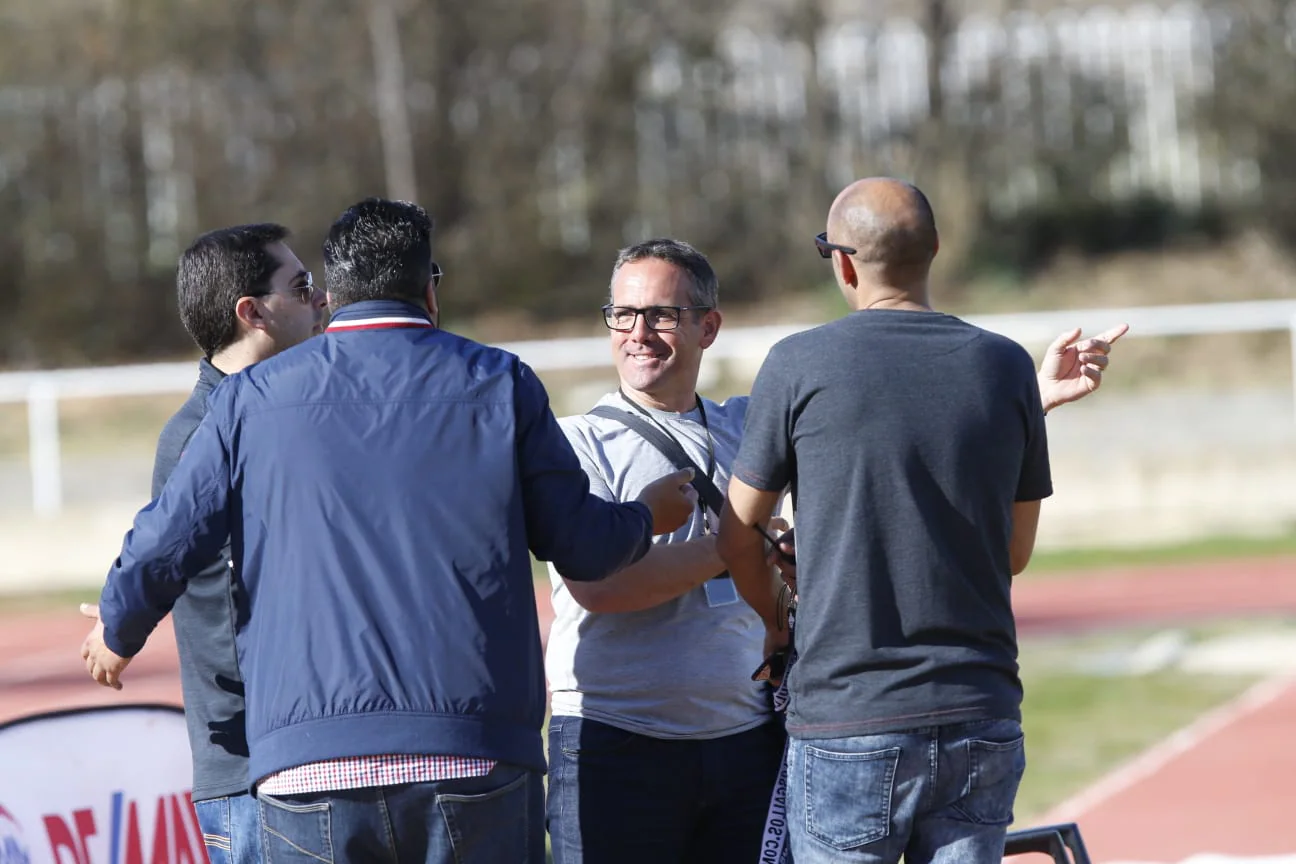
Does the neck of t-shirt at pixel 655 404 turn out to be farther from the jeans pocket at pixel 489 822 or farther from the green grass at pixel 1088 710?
the green grass at pixel 1088 710

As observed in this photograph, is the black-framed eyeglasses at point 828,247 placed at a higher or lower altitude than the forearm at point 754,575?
higher

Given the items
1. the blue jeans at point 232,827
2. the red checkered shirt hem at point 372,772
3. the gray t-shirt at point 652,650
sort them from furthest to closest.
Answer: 1. the gray t-shirt at point 652,650
2. the blue jeans at point 232,827
3. the red checkered shirt hem at point 372,772

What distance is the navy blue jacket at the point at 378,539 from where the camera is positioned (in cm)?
284

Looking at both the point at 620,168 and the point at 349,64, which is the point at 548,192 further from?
the point at 349,64

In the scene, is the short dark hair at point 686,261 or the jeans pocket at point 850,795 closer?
the jeans pocket at point 850,795

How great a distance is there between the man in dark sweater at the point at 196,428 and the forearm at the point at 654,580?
2.37 feet

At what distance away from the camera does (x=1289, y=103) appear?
22.3 meters

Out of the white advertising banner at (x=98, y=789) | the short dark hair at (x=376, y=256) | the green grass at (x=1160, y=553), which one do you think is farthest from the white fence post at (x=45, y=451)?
the short dark hair at (x=376, y=256)

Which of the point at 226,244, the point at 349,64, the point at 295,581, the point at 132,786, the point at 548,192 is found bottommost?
the point at 132,786

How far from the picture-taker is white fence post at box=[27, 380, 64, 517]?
579 inches

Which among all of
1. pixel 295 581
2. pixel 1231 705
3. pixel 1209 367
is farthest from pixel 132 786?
pixel 1209 367

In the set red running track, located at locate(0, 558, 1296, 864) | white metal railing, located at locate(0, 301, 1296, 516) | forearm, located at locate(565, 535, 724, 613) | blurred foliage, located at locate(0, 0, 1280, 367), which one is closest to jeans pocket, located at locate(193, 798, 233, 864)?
forearm, located at locate(565, 535, 724, 613)

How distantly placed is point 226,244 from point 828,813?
174 centimetres

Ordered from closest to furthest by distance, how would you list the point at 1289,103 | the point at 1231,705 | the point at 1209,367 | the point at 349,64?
the point at 1231,705, the point at 1209,367, the point at 1289,103, the point at 349,64
